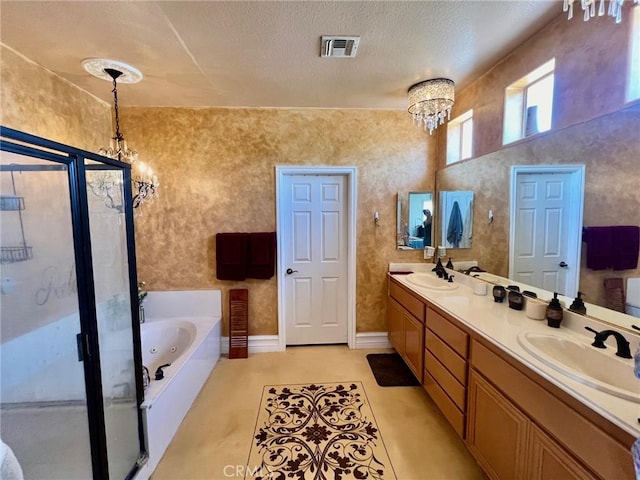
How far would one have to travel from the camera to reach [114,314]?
1.63 m

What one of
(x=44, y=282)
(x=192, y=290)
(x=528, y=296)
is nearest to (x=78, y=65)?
(x=44, y=282)

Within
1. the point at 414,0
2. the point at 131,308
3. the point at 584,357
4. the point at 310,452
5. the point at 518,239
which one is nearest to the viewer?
the point at 584,357

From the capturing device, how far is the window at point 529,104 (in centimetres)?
183

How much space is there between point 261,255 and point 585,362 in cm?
255

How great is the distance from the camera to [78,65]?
210 cm

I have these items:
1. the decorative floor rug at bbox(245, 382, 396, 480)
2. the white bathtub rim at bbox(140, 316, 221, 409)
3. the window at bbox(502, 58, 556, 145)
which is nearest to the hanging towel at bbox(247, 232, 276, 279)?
the white bathtub rim at bbox(140, 316, 221, 409)

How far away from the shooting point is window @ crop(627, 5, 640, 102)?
1325 millimetres

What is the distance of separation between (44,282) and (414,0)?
247cm

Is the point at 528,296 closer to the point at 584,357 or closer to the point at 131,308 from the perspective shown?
the point at 584,357

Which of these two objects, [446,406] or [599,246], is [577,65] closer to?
[599,246]

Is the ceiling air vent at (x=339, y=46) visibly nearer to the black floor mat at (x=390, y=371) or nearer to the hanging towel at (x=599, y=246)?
the hanging towel at (x=599, y=246)

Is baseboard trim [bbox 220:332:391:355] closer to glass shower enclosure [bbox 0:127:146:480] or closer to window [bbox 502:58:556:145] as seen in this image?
glass shower enclosure [bbox 0:127:146:480]

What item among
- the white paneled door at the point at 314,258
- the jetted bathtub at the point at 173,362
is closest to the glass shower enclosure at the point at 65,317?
the jetted bathtub at the point at 173,362

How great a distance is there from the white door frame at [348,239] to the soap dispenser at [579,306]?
189cm
